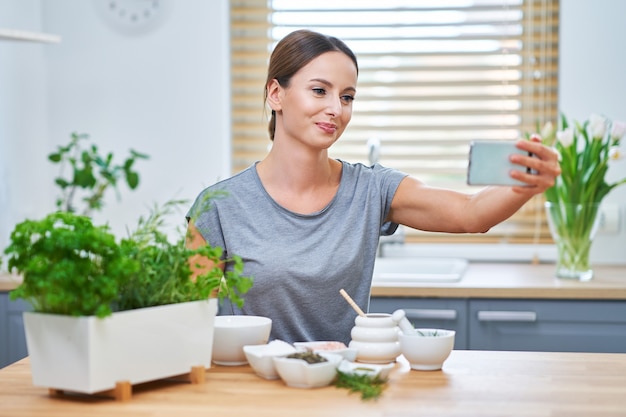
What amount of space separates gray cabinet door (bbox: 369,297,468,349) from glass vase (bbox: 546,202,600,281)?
442 mm

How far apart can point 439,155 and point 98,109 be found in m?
1.43

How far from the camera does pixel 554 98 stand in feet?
11.8

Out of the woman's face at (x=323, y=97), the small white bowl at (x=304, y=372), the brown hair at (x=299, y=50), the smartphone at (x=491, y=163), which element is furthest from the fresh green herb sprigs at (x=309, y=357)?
the brown hair at (x=299, y=50)

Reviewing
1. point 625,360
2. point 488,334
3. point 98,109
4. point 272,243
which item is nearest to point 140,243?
point 272,243

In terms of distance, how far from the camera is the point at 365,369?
150 centimetres

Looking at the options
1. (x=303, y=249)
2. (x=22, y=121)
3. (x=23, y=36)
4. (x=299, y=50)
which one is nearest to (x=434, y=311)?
(x=303, y=249)

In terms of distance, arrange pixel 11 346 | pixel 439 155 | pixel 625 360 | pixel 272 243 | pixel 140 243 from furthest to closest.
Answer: pixel 439 155
pixel 11 346
pixel 272 243
pixel 625 360
pixel 140 243

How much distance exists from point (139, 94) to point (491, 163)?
7.83ft

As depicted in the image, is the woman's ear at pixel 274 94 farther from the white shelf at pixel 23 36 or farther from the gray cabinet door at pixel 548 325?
the white shelf at pixel 23 36

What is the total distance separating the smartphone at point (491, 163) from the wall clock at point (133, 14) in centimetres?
238

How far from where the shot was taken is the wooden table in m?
1.33

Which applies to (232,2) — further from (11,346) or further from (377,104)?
(11,346)

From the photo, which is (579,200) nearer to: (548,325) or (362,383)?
(548,325)

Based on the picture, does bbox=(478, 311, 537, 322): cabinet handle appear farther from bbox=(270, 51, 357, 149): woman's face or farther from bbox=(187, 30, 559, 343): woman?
bbox=(270, 51, 357, 149): woman's face
